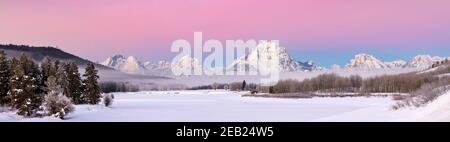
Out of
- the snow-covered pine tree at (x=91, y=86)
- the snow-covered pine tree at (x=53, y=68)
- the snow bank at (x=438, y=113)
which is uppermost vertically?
the snow-covered pine tree at (x=53, y=68)

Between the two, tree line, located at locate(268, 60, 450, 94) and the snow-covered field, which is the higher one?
tree line, located at locate(268, 60, 450, 94)

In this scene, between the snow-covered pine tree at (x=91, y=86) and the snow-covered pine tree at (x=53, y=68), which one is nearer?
the snow-covered pine tree at (x=53, y=68)

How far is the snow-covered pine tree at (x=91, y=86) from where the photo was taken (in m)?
64.5

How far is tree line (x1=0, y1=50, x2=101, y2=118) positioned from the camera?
1620 inches

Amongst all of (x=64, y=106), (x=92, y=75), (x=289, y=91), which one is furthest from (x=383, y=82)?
(x=64, y=106)

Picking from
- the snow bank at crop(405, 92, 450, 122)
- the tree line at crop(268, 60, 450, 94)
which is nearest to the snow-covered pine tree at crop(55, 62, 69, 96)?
the snow bank at crop(405, 92, 450, 122)

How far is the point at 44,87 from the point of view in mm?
55219

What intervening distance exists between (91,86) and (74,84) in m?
2.13

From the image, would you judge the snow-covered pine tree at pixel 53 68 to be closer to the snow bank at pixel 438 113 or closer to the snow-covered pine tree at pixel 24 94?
the snow-covered pine tree at pixel 24 94

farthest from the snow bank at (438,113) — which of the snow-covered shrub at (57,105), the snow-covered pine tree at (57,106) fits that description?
the snow-covered shrub at (57,105)

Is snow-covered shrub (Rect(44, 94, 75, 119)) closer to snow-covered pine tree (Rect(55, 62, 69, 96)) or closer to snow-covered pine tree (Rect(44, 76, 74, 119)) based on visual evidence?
snow-covered pine tree (Rect(44, 76, 74, 119))

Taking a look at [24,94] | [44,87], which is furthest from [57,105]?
[44,87]

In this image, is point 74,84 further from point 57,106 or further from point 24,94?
point 57,106
